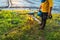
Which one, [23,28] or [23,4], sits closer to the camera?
[23,28]

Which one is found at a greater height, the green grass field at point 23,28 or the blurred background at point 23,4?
the blurred background at point 23,4

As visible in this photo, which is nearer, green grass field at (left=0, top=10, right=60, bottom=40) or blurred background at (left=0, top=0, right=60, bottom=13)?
green grass field at (left=0, top=10, right=60, bottom=40)

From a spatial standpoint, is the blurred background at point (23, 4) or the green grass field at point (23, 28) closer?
the green grass field at point (23, 28)

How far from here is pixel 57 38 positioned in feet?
18.9

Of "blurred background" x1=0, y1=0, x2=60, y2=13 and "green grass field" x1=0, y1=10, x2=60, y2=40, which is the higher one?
"blurred background" x1=0, y1=0, x2=60, y2=13

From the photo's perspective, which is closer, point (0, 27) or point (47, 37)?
point (47, 37)

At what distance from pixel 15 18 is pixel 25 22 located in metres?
0.54

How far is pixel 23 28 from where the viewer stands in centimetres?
645

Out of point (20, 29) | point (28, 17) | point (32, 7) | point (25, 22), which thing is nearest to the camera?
point (20, 29)

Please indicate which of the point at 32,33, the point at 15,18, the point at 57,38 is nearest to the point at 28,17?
the point at 15,18

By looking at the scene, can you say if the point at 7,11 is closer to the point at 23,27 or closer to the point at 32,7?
the point at 32,7

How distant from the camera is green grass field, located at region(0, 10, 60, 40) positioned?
19.0ft

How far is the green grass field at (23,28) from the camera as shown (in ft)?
19.0

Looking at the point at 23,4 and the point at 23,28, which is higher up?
the point at 23,4
